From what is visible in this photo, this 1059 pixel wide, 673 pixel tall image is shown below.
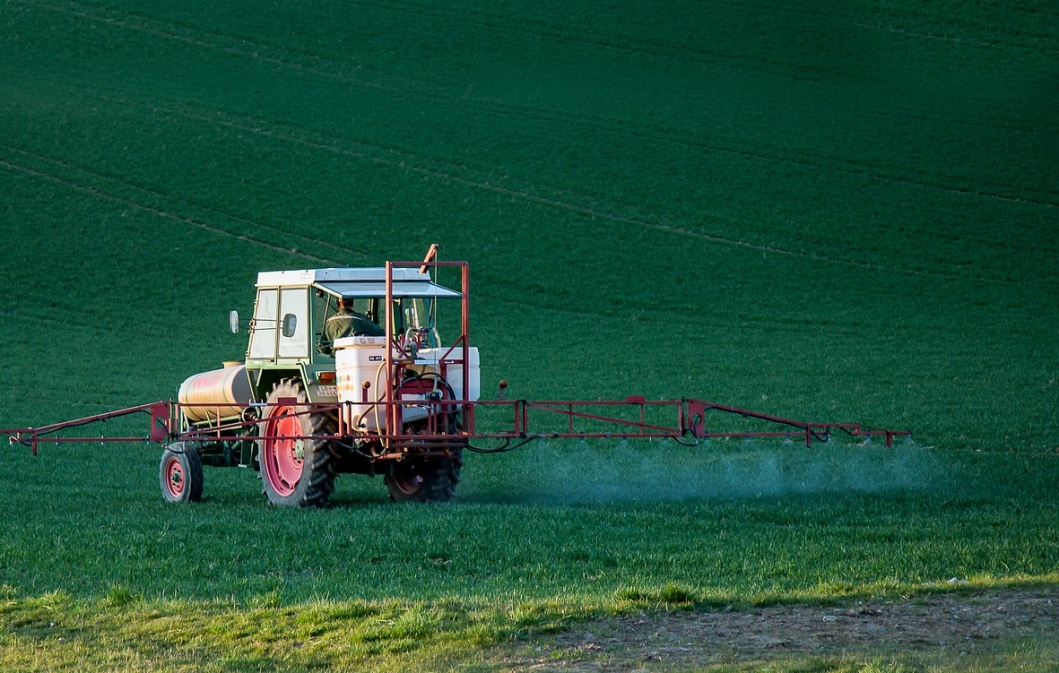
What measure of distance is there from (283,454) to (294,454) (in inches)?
10.9

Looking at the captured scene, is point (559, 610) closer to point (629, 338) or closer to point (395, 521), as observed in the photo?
point (395, 521)

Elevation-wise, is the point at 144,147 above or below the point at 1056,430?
above

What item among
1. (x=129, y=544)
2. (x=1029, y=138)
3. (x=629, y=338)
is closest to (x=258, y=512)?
(x=129, y=544)

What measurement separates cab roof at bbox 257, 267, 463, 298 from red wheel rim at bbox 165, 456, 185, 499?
2.96 m

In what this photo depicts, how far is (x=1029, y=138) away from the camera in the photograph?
5631 centimetres

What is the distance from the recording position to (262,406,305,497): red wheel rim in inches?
695

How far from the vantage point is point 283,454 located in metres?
18.0

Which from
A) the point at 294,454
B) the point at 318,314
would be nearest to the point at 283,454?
the point at 294,454

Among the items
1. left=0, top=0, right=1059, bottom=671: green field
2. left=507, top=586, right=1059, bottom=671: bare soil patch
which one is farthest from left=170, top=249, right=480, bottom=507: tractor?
left=507, top=586, right=1059, bottom=671: bare soil patch

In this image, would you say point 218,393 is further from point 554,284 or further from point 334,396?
point 554,284

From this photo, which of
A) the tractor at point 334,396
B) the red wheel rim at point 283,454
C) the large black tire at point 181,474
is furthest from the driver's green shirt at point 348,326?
the large black tire at point 181,474

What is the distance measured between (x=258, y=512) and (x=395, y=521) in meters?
2.20

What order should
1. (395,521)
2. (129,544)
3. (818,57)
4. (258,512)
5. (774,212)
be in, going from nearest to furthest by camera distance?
(129,544), (395,521), (258,512), (774,212), (818,57)

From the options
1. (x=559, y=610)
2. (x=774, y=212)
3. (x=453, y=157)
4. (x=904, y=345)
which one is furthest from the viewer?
(x=453, y=157)
